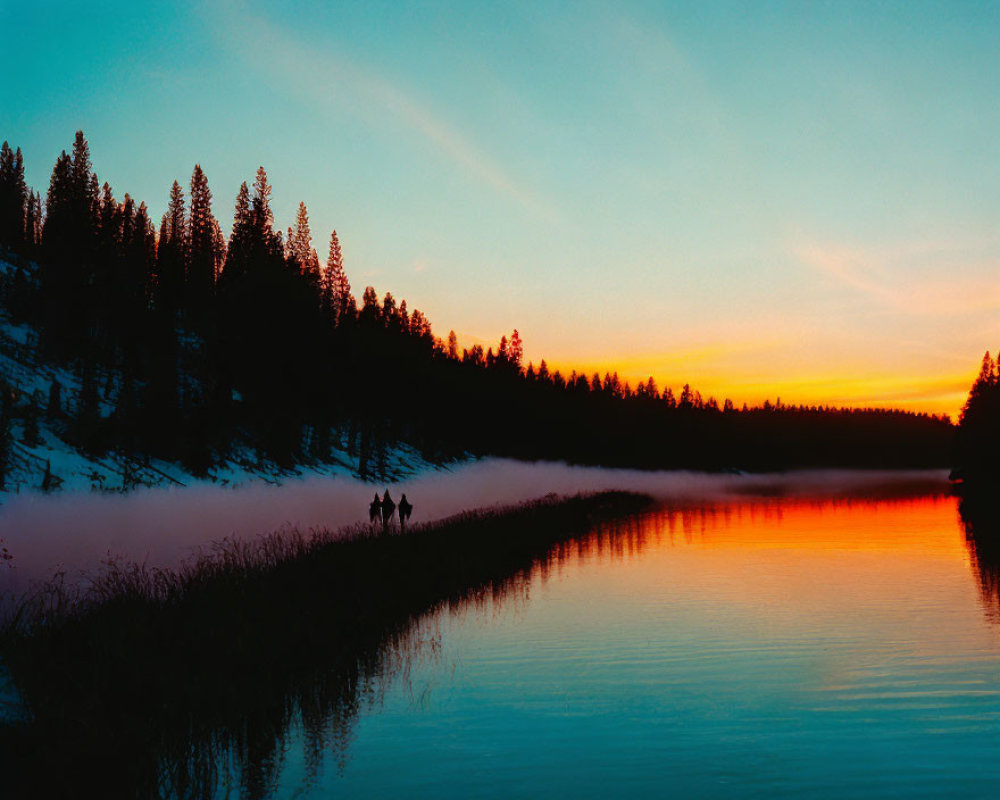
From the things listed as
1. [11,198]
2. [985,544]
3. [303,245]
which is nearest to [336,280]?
[303,245]

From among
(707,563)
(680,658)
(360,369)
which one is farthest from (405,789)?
(360,369)

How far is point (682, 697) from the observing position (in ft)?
50.4

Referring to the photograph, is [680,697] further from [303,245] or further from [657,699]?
[303,245]

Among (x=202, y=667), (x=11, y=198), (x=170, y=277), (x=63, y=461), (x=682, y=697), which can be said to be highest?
(x=11, y=198)

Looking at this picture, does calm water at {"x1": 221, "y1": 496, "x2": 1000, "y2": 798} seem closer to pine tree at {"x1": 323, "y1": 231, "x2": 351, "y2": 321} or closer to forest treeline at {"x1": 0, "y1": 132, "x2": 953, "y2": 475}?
forest treeline at {"x1": 0, "y1": 132, "x2": 953, "y2": 475}

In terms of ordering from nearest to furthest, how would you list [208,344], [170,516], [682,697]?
[682,697]
[170,516]
[208,344]

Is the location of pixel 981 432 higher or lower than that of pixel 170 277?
lower

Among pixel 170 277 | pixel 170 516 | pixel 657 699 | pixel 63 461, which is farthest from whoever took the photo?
pixel 170 277

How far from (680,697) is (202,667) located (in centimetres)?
877

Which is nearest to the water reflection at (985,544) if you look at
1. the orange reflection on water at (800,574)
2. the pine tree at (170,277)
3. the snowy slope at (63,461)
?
the orange reflection on water at (800,574)

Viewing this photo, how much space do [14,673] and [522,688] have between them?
349 inches

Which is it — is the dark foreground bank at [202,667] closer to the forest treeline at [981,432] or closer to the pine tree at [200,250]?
the pine tree at [200,250]

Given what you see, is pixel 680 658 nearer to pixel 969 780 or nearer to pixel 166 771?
pixel 969 780

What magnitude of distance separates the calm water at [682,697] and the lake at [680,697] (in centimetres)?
5
